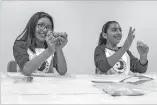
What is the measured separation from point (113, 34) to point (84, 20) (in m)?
0.78

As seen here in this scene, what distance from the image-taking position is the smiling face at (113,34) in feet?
5.33

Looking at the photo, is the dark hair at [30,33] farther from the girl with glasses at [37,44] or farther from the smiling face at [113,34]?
the smiling face at [113,34]

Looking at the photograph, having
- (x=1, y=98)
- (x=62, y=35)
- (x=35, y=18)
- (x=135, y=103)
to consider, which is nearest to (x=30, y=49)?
(x=35, y=18)

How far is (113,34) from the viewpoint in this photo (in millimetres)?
1621

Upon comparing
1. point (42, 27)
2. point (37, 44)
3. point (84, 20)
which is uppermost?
point (84, 20)

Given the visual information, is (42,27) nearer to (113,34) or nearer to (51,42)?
(51,42)

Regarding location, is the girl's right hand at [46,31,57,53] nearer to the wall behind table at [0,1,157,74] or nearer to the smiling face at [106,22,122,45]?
the smiling face at [106,22,122,45]

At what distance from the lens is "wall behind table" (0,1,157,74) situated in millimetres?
2268

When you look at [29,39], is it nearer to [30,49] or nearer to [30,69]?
[30,49]

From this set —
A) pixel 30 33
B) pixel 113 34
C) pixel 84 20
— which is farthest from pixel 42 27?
pixel 84 20

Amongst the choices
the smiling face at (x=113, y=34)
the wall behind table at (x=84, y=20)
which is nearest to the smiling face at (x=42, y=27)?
the smiling face at (x=113, y=34)
